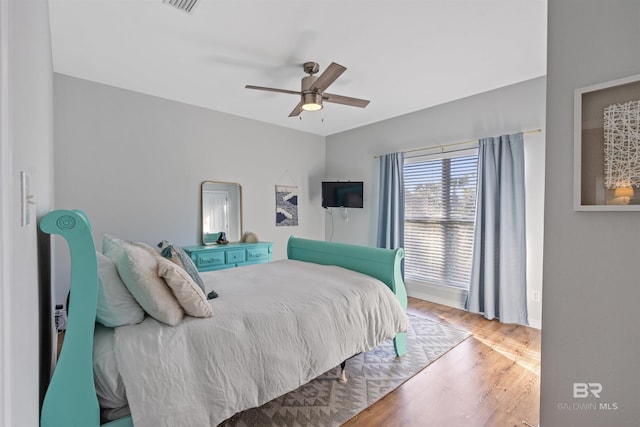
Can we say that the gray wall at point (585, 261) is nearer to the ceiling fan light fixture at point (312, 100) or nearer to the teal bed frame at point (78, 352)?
the ceiling fan light fixture at point (312, 100)

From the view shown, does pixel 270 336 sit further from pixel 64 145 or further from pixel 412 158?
pixel 412 158

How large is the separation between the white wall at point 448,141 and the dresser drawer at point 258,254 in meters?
1.50

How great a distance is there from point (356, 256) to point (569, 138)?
175cm

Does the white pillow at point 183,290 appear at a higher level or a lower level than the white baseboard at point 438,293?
higher

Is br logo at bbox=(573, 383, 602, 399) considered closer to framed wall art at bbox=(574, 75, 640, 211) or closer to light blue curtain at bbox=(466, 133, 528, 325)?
framed wall art at bbox=(574, 75, 640, 211)

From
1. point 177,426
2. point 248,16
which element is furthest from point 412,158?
point 177,426

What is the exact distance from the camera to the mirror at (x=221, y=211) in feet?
13.0

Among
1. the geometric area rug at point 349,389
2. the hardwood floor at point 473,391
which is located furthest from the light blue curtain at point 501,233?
the geometric area rug at point 349,389

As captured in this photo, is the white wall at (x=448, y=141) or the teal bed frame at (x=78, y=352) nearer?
the teal bed frame at (x=78, y=352)

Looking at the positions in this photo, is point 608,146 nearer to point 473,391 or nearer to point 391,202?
point 473,391

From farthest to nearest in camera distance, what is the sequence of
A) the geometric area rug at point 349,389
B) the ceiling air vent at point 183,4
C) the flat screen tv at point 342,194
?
the flat screen tv at point 342,194
the ceiling air vent at point 183,4
the geometric area rug at point 349,389

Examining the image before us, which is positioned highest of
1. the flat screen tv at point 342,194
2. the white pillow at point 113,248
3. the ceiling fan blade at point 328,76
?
the ceiling fan blade at point 328,76

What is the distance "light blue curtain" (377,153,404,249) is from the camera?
4242 mm

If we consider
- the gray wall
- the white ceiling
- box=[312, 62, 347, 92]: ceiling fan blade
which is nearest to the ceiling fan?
box=[312, 62, 347, 92]: ceiling fan blade
